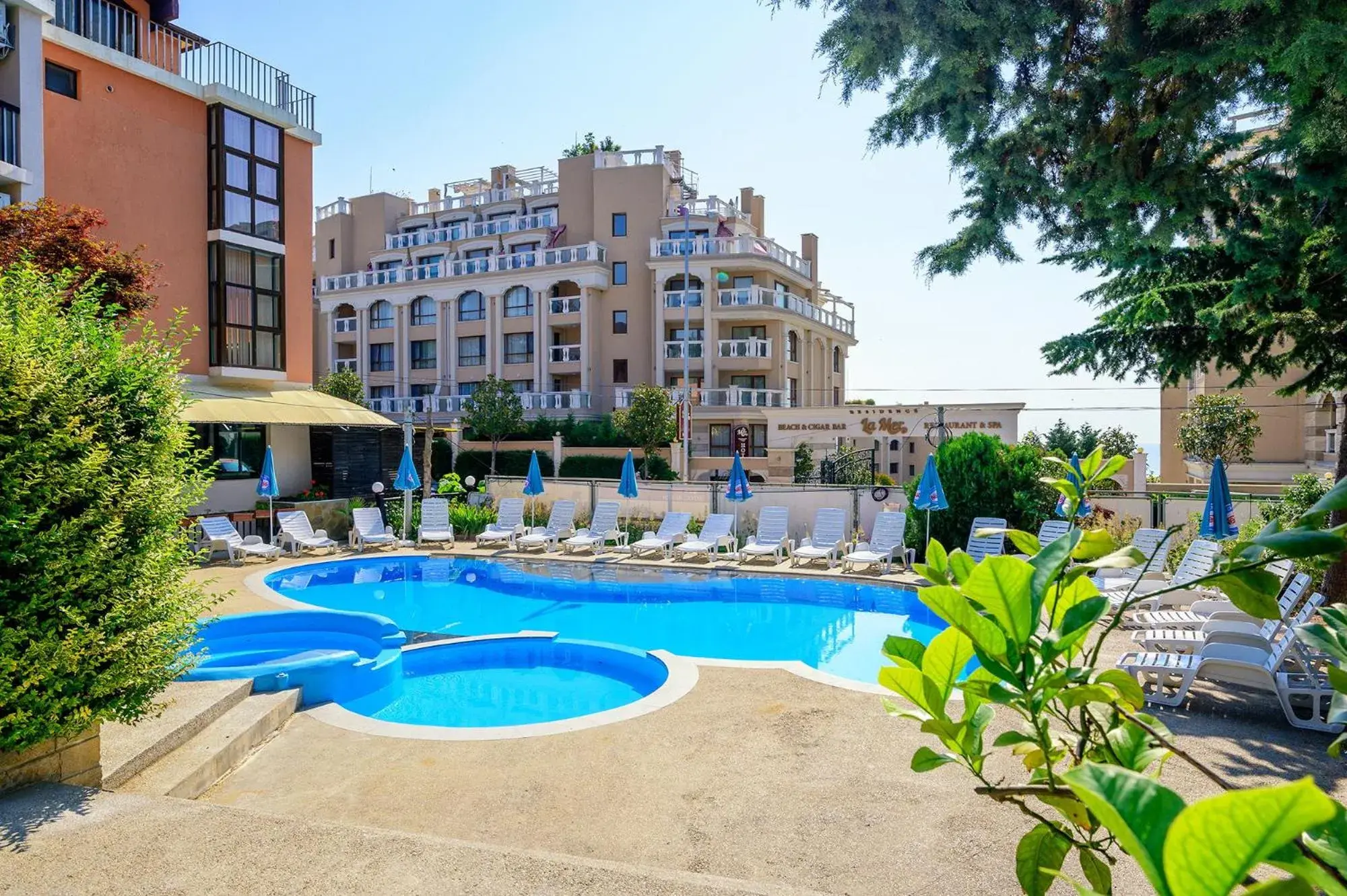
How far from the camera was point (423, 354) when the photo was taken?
44.2 m

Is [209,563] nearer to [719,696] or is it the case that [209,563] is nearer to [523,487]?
[523,487]

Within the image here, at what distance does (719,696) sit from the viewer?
327 inches

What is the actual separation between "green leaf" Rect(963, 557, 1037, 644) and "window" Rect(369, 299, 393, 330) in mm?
47061

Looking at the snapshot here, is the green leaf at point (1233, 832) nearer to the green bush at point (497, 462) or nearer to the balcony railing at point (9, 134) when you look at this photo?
the balcony railing at point (9, 134)

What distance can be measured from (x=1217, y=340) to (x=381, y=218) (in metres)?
46.4

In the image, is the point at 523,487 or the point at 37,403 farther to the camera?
the point at 523,487

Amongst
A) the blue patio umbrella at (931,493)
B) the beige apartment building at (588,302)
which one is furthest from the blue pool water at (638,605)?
the beige apartment building at (588,302)

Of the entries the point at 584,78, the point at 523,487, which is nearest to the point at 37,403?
the point at 584,78

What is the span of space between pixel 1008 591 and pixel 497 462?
3509 centimetres

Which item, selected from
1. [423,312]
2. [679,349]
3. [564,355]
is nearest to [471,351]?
[423,312]

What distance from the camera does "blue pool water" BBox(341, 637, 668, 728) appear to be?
9.12m

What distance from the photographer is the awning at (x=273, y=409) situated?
61.3 feet

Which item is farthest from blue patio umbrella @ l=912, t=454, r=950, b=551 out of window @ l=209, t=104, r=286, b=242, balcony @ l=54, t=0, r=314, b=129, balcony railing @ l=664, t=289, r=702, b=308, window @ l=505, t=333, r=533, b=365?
window @ l=505, t=333, r=533, b=365

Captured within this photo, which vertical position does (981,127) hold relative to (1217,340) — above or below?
above
